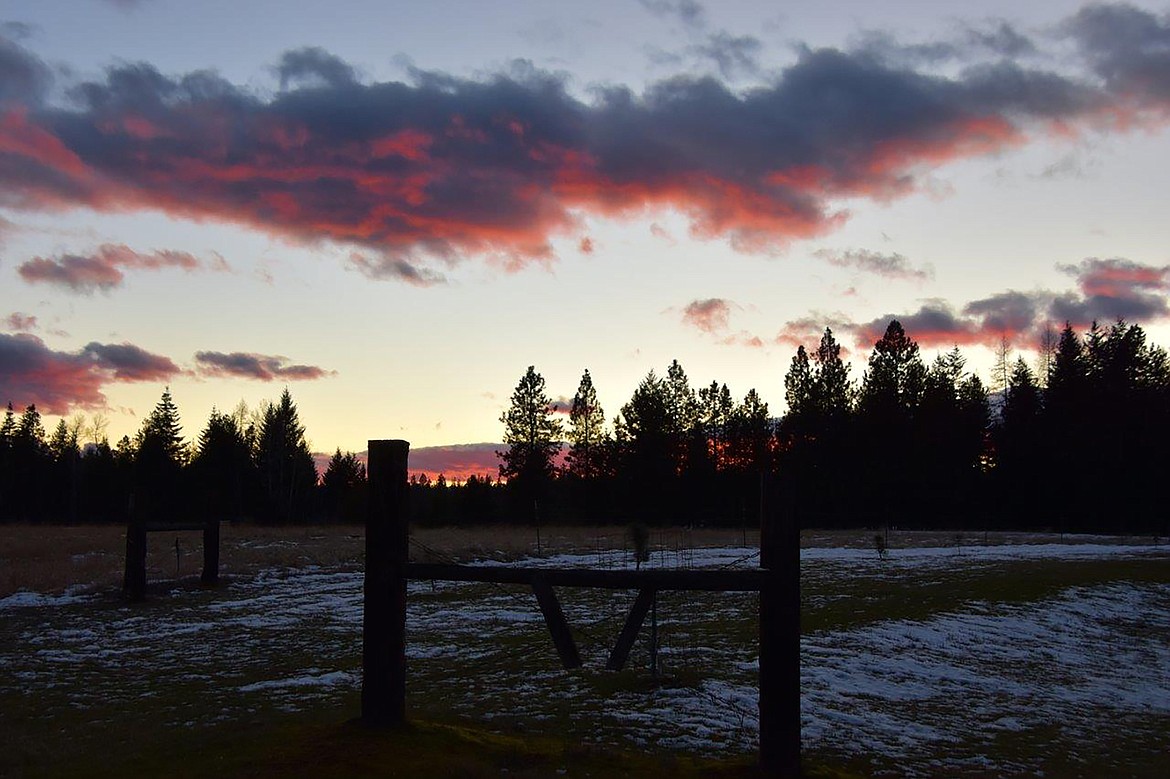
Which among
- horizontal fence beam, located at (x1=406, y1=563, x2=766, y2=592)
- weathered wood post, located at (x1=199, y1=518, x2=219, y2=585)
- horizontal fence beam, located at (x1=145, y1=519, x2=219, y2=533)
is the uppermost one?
horizontal fence beam, located at (x1=406, y1=563, x2=766, y2=592)

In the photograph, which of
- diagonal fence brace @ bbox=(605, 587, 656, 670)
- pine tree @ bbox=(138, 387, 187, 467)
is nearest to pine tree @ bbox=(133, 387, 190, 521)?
pine tree @ bbox=(138, 387, 187, 467)

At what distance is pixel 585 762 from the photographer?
277 inches

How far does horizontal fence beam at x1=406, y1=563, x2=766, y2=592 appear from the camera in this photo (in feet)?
23.1

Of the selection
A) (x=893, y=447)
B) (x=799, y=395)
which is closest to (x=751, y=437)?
(x=799, y=395)

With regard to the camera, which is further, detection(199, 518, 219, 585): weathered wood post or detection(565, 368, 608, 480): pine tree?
detection(565, 368, 608, 480): pine tree

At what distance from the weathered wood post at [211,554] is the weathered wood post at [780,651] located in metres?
20.7

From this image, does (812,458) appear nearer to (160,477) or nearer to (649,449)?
(649,449)

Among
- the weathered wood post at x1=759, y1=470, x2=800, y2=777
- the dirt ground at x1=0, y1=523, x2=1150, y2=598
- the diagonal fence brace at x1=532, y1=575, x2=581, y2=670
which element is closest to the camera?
the weathered wood post at x1=759, y1=470, x2=800, y2=777

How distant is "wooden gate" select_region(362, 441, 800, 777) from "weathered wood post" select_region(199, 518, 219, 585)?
60.6 feet

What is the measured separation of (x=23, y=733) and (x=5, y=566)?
2107 cm

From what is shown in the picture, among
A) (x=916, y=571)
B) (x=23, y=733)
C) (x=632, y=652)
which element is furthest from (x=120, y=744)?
(x=916, y=571)

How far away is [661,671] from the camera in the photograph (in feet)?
40.4

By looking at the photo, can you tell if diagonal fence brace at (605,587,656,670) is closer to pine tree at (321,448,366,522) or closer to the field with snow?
the field with snow

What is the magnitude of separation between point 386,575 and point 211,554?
62.3 feet
